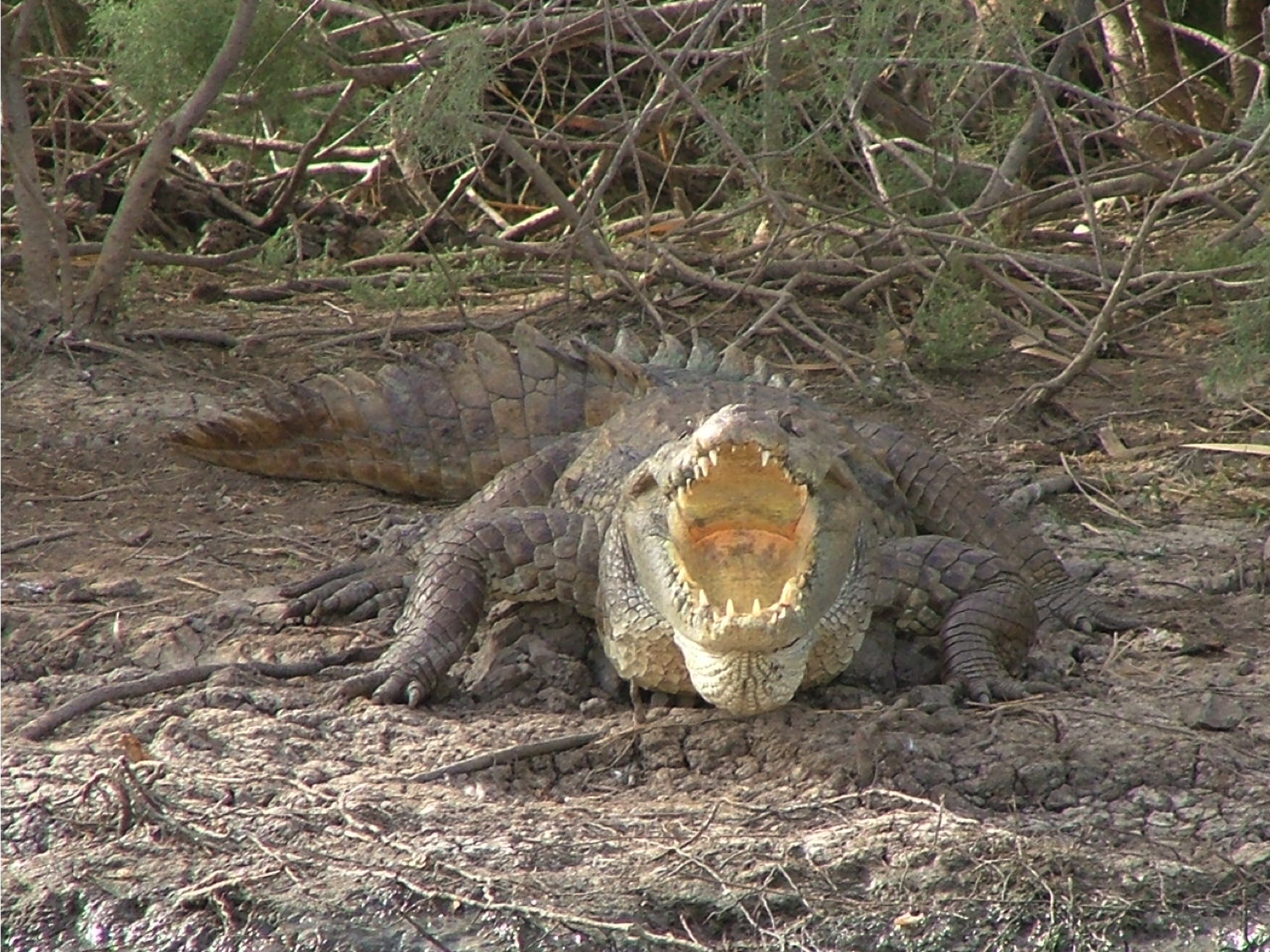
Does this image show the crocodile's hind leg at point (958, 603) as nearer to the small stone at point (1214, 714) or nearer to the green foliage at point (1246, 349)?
the small stone at point (1214, 714)

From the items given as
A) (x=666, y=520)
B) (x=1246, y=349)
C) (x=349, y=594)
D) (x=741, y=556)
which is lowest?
(x=1246, y=349)

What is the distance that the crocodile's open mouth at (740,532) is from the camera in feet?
11.5

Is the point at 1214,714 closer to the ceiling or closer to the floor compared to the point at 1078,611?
closer to the ceiling

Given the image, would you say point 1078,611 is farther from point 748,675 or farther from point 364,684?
point 364,684

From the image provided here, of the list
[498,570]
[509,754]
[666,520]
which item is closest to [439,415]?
[498,570]

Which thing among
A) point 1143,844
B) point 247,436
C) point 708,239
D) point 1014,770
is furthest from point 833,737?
point 708,239

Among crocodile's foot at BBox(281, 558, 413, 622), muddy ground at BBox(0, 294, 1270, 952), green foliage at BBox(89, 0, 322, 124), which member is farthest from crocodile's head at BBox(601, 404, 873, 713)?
green foliage at BBox(89, 0, 322, 124)

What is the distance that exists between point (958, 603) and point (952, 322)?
2362mm

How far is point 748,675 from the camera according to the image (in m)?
3.38

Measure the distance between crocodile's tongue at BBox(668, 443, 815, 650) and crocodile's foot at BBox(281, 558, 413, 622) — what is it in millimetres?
1101

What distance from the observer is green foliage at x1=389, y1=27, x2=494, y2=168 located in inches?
215

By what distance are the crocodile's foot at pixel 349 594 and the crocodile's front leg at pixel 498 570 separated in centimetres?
29

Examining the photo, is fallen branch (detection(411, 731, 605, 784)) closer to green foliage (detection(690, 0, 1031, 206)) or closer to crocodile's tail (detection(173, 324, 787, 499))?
crocodile's tail (detection(173, 324, 787, 499))

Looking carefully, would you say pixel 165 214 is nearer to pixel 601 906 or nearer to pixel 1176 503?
pixel 1176 503
